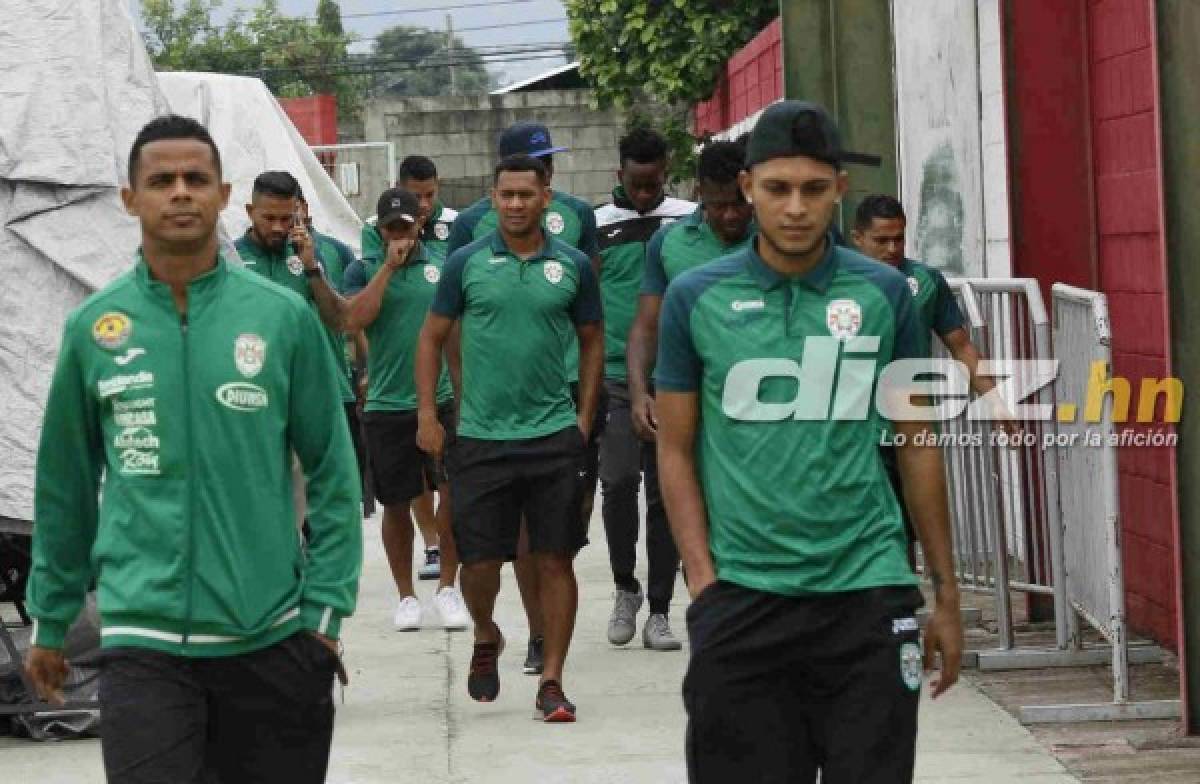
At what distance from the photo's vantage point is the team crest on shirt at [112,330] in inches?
216

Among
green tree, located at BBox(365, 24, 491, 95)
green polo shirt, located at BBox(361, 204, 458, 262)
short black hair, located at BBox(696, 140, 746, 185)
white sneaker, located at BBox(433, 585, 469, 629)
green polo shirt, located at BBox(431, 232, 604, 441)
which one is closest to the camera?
green polo shirt, located at BBox(431, 232, 604, 441)

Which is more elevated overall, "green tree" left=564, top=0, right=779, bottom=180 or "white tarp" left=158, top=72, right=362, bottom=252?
"green tree" left=564, top=0, right=779, bottom=180

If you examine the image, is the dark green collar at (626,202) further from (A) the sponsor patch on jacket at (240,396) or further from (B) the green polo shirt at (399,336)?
(A) the sponsor patch on jacket at (240,396)

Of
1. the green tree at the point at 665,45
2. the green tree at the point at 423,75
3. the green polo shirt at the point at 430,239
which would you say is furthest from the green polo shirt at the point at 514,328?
the green tree at the point at 423,75

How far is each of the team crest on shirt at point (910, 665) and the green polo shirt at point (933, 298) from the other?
426 centimetres

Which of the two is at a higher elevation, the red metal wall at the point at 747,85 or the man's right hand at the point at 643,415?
the red metal wall at the point at 747,85

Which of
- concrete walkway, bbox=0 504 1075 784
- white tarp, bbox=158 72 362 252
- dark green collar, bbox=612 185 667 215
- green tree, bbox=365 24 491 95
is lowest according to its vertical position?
concrete walkway, bbox=0 504 1075 784

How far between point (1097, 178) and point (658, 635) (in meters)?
2.82

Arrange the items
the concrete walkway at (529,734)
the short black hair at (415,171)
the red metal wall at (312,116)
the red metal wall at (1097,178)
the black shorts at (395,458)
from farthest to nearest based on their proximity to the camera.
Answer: the red metal wall at (312,116) → the short black hair at (415,171) → the black shorts at (395,458) → the red metal wall at (1097,178) → the concrete walkway at (529,734)

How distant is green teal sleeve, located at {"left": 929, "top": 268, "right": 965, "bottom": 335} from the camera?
974 cm

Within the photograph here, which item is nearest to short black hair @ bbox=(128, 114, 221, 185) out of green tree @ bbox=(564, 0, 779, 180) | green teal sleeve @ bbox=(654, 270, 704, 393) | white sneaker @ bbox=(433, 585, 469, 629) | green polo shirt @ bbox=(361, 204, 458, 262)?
green teal sleeve @ bbox=(654, 270, 704, 393)

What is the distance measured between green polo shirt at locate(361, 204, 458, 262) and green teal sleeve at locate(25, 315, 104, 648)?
770 cm

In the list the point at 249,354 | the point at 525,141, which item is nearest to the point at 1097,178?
the point at 525,141

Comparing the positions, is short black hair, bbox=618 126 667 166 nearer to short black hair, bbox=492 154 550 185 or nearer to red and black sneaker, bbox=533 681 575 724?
short black hair, bbox=492 154 550 185
